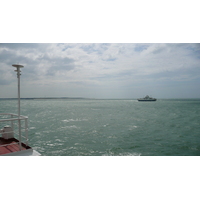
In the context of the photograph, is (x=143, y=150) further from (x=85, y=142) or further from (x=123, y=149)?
(x=85, y=142)

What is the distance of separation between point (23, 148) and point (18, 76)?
6.22 feet

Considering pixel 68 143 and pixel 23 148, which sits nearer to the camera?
pixel 23 148

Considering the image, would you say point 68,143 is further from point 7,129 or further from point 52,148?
point 7,129

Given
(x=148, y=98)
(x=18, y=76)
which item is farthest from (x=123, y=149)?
(x=148, y=98)

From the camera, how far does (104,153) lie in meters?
7.17

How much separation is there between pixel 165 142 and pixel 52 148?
6341mm

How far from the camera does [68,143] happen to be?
858 centimetres

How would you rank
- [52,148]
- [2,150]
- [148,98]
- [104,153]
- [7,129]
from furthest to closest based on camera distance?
[148,98]
[52,148]
[104,153]
[7,129]
[2,150]
